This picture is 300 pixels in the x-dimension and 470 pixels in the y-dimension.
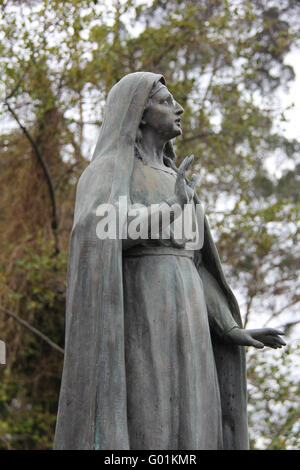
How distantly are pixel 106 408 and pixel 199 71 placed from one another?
10109mm

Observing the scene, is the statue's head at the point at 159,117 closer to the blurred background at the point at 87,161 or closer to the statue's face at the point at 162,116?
the statue's face at the point at 162,116

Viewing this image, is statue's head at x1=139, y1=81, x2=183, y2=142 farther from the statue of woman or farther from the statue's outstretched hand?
the statue's outstretched hand

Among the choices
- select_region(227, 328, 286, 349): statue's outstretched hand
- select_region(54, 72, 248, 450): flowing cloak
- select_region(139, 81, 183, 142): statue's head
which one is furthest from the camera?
select_region(139, 81, 183, 142): statue's head

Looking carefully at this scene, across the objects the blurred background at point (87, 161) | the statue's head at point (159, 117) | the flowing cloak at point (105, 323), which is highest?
the blurred background at point (87, 161)

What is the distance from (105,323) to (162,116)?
1.43 m

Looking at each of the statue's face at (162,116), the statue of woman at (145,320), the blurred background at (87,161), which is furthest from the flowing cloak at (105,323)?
the blurred background at (87,161)

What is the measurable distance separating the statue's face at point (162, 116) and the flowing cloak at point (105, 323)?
11 cm

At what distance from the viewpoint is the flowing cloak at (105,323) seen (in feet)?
11.5

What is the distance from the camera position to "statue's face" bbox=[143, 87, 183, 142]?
435cm

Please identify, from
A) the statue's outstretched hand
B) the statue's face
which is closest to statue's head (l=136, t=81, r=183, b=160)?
the statue's face

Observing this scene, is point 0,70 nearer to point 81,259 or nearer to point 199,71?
point 199,71

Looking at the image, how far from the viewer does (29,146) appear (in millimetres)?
12672

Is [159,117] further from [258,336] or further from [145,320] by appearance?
[258,336]
